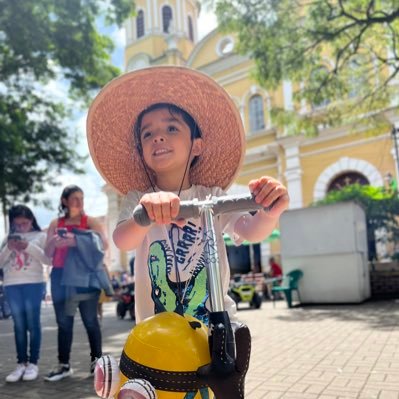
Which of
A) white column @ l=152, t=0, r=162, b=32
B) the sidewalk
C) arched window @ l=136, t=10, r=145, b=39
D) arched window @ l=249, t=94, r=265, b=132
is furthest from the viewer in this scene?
arched window @ l=136, t=10, r=145, b=39

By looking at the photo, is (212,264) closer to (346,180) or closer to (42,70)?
(42,70)

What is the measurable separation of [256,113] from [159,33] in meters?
9.81

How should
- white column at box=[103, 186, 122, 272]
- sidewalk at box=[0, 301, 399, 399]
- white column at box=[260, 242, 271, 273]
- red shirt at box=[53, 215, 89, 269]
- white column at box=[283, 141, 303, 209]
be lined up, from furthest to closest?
white column at box=[103, 186, 122, 272] < white column at box=[260, 242, 271, 273] < white column at box=[283, 141, 303, 209] < red shirt at box=[53, 215, 89, 269] < sidewalk at box=[0, 301, 399, 399]

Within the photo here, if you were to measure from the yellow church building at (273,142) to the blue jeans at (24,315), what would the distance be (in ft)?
38.9

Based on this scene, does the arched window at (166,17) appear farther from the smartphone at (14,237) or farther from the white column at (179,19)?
the smartphone at (14,237)

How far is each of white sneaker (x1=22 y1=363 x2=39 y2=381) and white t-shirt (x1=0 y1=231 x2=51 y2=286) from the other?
0.79m

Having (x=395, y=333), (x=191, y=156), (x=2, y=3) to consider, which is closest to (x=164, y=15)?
(x=2, y=3)

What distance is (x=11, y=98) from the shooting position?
39.6ft

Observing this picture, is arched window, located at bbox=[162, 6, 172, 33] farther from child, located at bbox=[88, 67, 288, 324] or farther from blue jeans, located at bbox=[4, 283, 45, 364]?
child, located at bbox=[88, 67, 288, 324]

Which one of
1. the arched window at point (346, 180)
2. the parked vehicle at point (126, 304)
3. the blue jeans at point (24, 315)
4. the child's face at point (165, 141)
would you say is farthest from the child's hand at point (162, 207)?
the arched window at point (346, 180)

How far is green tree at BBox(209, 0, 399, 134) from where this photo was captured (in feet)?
36.6

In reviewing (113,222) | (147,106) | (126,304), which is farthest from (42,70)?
(113,222)

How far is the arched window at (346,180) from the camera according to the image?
19594 mm

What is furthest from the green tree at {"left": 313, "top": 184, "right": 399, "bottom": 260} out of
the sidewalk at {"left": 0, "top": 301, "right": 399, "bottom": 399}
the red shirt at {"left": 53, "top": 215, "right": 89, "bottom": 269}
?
the red shirt at {"left": 53, "top": 215, "right": 89, "bottom": 269}
